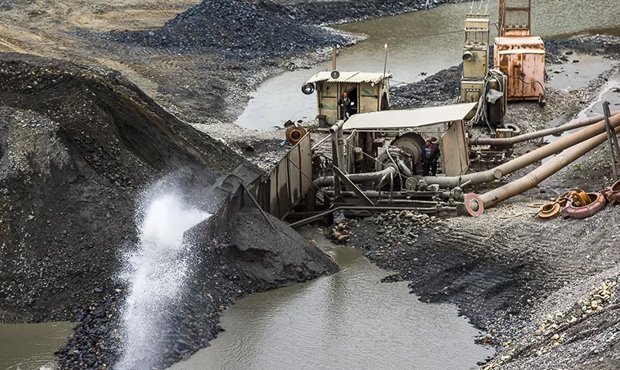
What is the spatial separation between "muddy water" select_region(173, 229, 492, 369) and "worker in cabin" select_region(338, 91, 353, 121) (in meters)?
7.72

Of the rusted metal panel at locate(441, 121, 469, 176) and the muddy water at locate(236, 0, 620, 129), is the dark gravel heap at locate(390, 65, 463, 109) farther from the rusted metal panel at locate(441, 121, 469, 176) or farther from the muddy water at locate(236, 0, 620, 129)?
the rusted metal panel at locate(441, 121, 469, 176)

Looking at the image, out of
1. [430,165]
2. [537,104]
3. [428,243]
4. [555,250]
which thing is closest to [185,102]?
[537,104]

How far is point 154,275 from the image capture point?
659 inches

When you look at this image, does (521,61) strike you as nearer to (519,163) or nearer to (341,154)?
(519,163)

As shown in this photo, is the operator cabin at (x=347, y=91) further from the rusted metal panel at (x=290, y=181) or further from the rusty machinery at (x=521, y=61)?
the rusty machinery at (x=521, y=61)

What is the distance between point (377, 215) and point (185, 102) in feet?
46.4

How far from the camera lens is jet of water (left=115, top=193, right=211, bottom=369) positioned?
15.2 meters

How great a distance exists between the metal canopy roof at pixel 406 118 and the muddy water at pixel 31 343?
8.02 metres

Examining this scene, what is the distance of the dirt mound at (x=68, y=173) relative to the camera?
16500mm

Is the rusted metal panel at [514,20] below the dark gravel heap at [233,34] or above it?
above

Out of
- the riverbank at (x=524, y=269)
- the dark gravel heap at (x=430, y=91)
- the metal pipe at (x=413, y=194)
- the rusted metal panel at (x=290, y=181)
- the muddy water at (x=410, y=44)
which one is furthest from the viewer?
the muddy water at (x=410, y=44)

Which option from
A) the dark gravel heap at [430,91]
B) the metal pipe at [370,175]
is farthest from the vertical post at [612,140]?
the dark gravel heap at [430,91]

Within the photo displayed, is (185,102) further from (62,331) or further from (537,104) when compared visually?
(62,331)

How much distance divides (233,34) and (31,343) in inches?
1106
